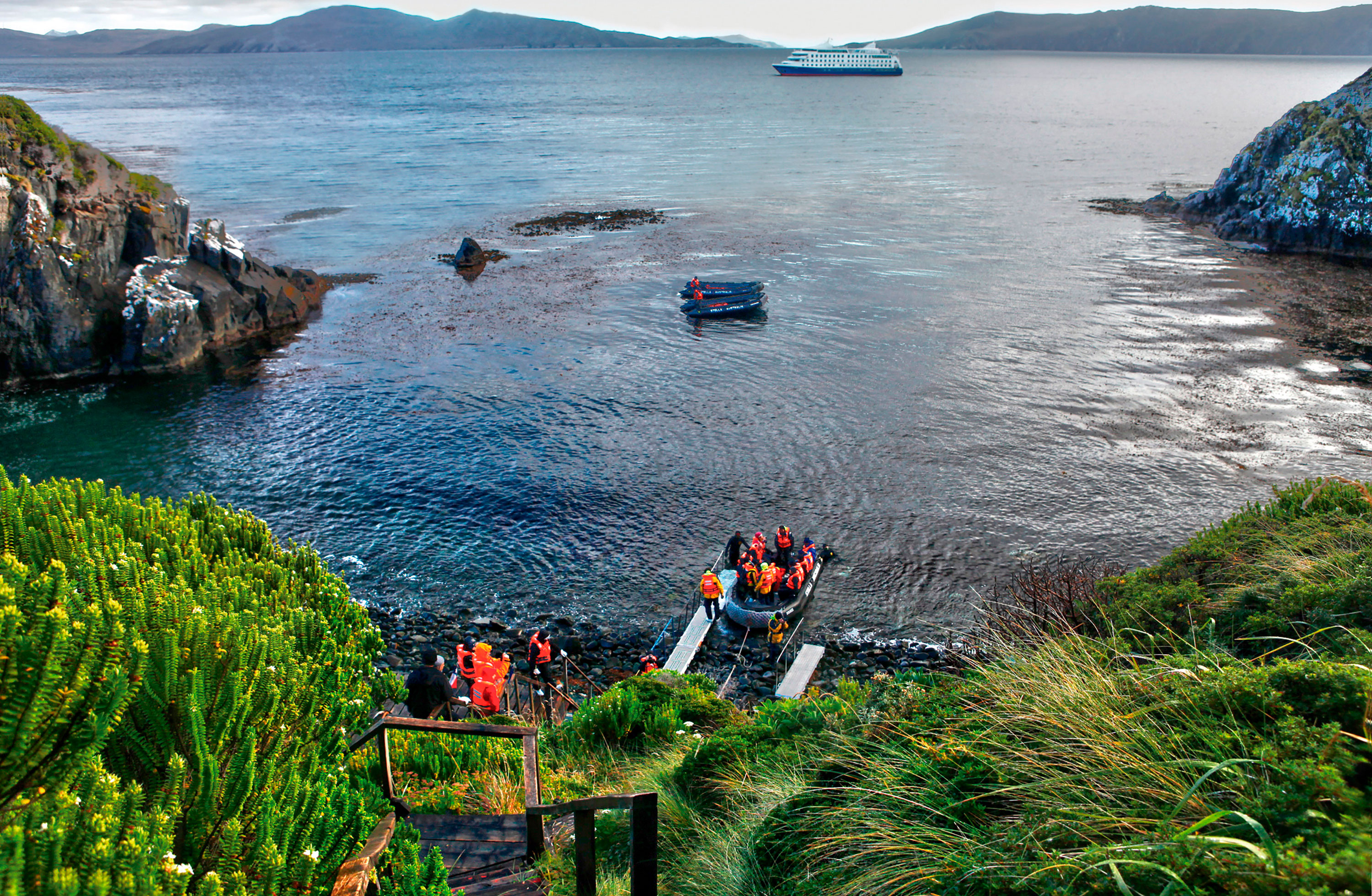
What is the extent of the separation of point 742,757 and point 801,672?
8.82m

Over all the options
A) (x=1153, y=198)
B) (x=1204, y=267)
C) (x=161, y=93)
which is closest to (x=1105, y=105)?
(x=1153, y=198)

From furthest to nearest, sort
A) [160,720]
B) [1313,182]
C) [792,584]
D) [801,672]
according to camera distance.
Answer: [1313,182], [792,584], [801,672], [160,720]

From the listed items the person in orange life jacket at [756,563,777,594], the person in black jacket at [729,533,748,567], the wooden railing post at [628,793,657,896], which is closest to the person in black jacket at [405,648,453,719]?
the wooden railing post at [628,793,657,896]

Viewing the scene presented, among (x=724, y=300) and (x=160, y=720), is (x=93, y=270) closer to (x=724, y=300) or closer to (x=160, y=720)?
(x=724, y=300)

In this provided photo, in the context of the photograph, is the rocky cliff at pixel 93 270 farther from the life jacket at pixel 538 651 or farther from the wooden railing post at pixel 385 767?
the wooden railing post at pixel 385 767

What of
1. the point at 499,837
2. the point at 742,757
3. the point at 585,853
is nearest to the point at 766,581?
the point at 742,757

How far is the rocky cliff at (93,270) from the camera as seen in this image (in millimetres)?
29750

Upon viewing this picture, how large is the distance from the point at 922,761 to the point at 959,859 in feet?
3.41

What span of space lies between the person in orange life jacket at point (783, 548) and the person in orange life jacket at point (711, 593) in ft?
6.54

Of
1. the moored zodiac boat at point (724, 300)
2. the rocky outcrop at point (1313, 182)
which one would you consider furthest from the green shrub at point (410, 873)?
the rocky outcrop at point (1313, 182)

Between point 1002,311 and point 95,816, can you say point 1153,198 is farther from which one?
point 95,816

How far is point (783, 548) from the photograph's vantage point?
19.9 m

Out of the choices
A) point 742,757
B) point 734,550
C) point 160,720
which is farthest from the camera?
point 734,550

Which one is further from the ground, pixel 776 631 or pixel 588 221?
pixel 588 221
